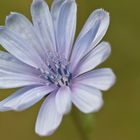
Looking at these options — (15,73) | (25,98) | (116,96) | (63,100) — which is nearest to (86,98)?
(63,100)

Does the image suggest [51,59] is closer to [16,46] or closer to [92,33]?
[16,46]

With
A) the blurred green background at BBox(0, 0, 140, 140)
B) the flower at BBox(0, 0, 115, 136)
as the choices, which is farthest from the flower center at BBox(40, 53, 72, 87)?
the blurred green background at BBox(0, 0, 140, 140)

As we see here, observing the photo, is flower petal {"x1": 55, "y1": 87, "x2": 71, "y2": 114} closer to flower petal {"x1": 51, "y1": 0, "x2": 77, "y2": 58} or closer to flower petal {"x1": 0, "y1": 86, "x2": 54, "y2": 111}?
flower petal {"x1": 0, "y1": 86, "x2": 54, "y2": 111}

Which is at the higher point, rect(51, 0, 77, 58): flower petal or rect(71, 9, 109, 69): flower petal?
rect(51, 0, 77, 58): flower petal

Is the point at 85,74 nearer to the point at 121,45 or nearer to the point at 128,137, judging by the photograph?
the point at 128,137

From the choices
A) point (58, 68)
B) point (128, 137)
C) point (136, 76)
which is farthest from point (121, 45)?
point (58, 68)

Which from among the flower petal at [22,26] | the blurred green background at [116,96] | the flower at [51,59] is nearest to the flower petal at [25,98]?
the flower at [51,59]

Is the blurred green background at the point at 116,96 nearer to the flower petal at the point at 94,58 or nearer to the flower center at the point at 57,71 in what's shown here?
the flower center at the point at 57,71
